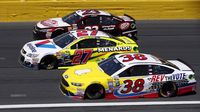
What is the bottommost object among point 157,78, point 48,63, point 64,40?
point 48,63

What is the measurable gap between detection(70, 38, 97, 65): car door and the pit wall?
7.25 meters

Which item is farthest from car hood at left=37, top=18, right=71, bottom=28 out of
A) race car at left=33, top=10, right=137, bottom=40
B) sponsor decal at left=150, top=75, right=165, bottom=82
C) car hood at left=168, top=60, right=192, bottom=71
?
sponsor decal at left=150, top=75, right=165, bottom=82

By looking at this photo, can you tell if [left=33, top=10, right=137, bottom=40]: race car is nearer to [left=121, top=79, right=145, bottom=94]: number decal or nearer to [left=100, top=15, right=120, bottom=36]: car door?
[left=100, top=15, right=120, bottom=36]: car door

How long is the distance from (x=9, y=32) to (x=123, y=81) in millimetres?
9663

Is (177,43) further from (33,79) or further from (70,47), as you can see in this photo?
(33,79)

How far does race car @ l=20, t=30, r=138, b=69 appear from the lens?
727 inches

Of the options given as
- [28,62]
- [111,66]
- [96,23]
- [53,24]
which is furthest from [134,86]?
[53,24]

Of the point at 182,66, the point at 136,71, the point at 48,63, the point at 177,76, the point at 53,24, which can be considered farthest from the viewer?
the point at 53,24

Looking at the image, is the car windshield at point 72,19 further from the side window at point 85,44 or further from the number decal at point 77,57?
the number decal at point 77,57

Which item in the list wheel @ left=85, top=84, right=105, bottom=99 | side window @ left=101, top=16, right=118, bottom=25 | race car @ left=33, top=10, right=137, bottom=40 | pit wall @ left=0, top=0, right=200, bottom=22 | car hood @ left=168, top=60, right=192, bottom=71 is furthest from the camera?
pit wall @ left=0, top=0, right=200, bottom=22

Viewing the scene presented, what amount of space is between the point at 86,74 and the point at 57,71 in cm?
294

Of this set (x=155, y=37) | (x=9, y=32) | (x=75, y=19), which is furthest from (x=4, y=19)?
(x=155, y=37)

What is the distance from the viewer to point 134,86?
615 inches

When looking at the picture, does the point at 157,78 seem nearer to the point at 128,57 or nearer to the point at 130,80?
the point at 130,80
